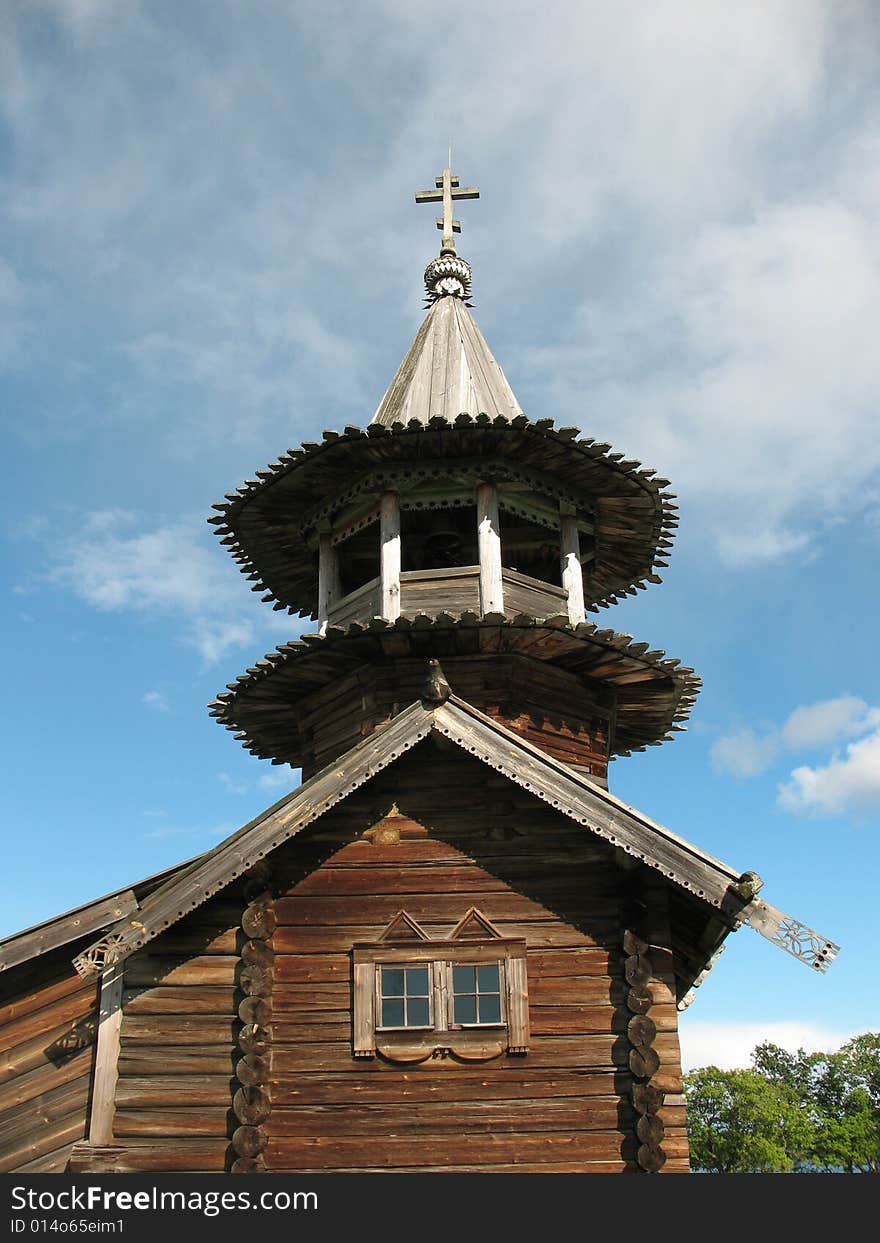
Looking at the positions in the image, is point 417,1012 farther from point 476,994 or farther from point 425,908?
point 425,908

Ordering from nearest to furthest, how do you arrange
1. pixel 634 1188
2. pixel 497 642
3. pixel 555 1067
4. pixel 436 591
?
pixel 634 1188, pixel 555 1067, pixel 497 642, pixel 436 591

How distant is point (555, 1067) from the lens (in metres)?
10.2

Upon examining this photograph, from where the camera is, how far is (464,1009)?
10383 mm

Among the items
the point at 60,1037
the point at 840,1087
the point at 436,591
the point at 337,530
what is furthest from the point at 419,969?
the point at 840,1087

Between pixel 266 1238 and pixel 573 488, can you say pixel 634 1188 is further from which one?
pixel 573 488

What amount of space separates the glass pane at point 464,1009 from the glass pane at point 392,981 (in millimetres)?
517

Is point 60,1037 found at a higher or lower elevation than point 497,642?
lower

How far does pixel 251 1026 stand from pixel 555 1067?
2789mm

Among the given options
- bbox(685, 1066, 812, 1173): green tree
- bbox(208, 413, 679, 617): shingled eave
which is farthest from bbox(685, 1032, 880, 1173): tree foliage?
bbox(208, 413, 679, 617): shingled eave

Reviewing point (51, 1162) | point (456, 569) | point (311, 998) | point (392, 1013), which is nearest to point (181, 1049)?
point (311, 998)

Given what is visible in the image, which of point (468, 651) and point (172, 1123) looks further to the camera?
point (468, 651)

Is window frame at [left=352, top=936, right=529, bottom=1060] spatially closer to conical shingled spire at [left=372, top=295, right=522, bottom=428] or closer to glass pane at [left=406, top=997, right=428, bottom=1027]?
glass pane at [left=406, top=997, right=428, bottom=1027]

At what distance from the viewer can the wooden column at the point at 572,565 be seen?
1409 centimetres

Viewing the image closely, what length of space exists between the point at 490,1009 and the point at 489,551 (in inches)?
214
